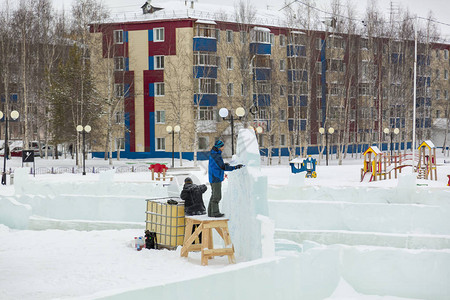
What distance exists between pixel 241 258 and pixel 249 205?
1.13 meters

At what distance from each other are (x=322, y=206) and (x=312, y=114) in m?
39.7

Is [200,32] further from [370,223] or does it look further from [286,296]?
[286,296]

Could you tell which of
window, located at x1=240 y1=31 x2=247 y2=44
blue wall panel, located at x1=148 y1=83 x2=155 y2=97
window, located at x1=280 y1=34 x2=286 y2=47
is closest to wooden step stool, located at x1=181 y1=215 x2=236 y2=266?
window, located at x1=240 y1=31 x2=247 y2=44

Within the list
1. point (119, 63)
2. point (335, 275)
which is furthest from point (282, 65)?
point (335, 275)

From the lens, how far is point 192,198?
33.5 feet

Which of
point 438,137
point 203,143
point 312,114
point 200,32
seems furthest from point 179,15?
point 438,137

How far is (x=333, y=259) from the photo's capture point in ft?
26.1

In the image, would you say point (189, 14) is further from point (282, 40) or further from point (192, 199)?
point (192, 199)

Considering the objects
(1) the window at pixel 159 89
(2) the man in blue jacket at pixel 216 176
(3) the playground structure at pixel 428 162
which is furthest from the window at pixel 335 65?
(2) the man in blue jacket at pixel 216 176

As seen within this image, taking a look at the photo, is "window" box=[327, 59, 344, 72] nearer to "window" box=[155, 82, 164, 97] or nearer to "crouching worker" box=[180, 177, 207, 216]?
"window" box=[155, 82, 164, 97]

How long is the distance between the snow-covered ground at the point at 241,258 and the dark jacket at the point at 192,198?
1.51ft

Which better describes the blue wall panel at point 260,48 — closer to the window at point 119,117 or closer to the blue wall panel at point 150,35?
the blue wall panel at point 150,35

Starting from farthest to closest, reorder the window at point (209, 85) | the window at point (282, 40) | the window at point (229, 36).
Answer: the window at point (282, 40) → the window at point (229, 36) → the window at point (209, 85)

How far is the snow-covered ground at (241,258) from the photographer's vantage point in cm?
668
